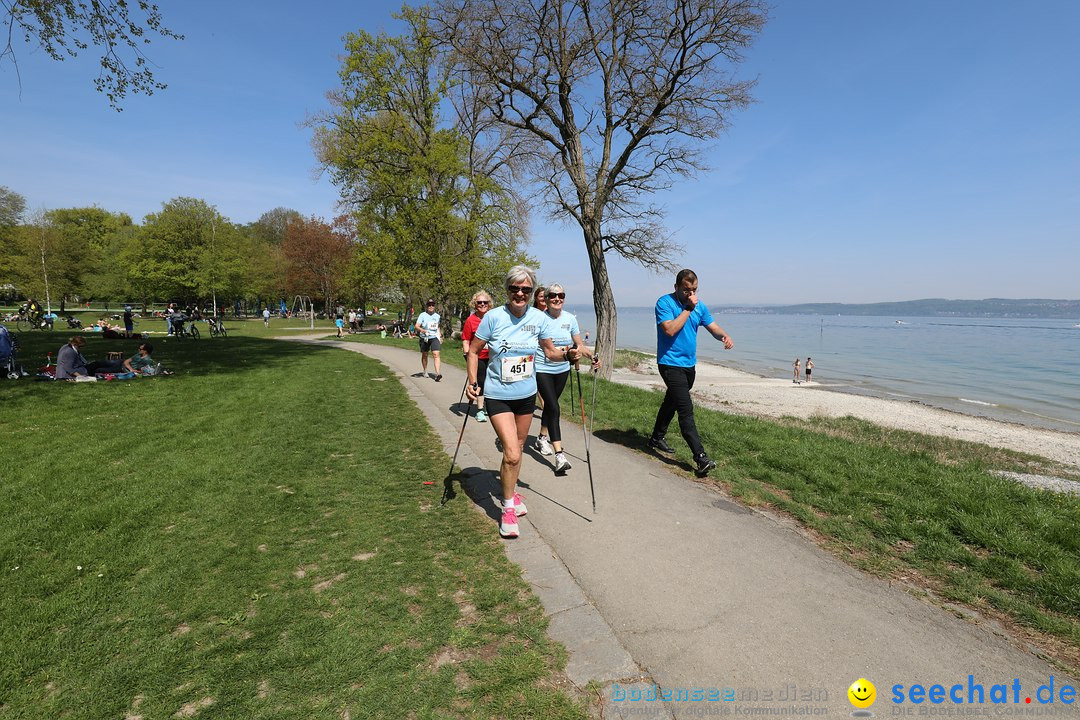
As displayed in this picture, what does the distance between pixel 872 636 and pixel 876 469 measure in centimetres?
343

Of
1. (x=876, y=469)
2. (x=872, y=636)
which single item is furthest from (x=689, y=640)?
(x=876, y=469)

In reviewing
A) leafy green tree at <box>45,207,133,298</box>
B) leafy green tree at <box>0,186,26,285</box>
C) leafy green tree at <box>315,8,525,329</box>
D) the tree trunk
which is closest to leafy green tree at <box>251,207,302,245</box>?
leafy green tree at <box>45,207,133,298</box>

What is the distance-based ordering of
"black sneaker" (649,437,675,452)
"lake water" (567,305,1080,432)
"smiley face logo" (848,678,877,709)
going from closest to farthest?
"smiley face logo" (848,678,877,709), "black sneaker" (649,437,675,452), "lake water" (567,305,1080,432)

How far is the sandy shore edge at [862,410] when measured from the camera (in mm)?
12797

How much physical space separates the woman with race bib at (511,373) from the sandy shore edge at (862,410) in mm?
11601

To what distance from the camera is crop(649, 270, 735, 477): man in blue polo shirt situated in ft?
18.0

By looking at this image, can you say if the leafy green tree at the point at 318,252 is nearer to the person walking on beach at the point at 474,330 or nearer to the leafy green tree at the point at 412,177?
the leafy green tree at the point at 412,177

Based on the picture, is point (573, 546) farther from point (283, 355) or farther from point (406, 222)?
point (406, 222)

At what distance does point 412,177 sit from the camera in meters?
23.9

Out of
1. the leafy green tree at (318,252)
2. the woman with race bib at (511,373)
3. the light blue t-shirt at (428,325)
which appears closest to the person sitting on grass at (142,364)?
the light blue t-shirt at (428,325)

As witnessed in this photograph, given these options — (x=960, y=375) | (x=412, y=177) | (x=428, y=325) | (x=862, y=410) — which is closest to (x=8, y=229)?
(x=412, y=177)

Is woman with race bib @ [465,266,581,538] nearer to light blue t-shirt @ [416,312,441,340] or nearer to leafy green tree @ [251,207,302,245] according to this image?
light blue t-shirt @ [416,312,441,340]

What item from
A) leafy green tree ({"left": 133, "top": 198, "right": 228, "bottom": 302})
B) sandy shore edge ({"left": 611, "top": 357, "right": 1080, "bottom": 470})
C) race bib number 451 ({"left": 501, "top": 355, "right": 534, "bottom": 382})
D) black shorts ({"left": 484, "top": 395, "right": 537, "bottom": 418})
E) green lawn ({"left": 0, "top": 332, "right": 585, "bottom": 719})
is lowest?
sandy shore edge ({"left": 611, "top": 357, "right": 1080, "bottom": 470})

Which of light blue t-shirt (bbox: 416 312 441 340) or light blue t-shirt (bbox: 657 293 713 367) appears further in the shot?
light blue t-shirt (bbox: 416 312 441 340)
